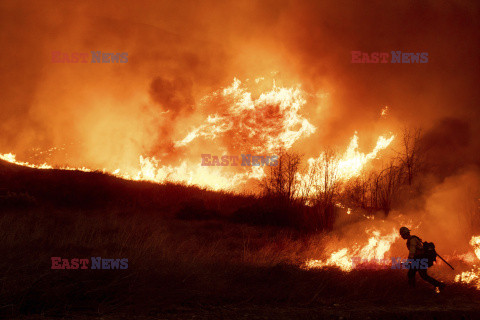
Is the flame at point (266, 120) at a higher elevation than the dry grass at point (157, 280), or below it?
higher

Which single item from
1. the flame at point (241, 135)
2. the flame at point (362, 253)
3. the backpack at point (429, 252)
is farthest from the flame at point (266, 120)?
the backpack at point (429, 252)

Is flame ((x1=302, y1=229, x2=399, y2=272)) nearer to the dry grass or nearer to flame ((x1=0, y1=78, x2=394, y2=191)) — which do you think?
the dry grass

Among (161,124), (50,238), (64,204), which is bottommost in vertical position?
(50,238)

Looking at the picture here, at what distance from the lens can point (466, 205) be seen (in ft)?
64.4

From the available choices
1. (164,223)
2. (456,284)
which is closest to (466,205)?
(456,284)

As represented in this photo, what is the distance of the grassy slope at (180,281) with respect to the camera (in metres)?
7.22

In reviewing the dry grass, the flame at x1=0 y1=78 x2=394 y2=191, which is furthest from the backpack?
the flame at x1=0 y1=78 x2=394 y2=191

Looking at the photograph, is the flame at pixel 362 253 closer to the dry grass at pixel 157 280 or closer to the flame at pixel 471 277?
the dry grass at pixel 157 280

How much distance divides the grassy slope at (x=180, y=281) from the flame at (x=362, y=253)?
80 centimetres

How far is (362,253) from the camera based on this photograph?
608 inches

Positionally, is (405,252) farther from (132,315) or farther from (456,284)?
(132,315)

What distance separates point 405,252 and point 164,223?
11.9m

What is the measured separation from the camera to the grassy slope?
7219 mm

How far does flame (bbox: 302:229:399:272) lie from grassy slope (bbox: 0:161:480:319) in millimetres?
797
